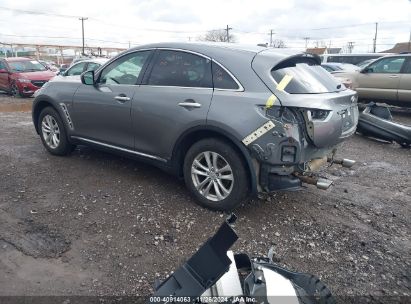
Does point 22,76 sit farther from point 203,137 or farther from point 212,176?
point 212,176

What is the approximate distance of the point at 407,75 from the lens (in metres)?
9.91

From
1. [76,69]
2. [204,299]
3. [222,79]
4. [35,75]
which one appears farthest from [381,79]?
[35,75]

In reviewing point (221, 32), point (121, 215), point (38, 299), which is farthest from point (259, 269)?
point (221, 32)

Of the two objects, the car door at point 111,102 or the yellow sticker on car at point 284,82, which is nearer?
the yellow sticker on car at point 284,82

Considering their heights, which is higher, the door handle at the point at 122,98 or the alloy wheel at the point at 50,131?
the door handle at the point at 122,98

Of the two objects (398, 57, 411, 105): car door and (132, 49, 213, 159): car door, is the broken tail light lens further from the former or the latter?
(398, 57, 411, 105): car door

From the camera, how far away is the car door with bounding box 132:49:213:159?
12.8ft

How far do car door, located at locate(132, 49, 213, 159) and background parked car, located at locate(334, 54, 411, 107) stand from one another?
22.3 ft

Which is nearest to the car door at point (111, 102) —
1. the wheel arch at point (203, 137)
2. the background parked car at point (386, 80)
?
the wheel arch at point (203, 137)

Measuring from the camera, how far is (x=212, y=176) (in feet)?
12.9

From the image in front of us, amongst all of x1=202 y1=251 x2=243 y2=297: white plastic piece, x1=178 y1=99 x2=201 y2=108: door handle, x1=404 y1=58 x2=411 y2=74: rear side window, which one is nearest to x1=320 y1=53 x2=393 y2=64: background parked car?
x1=404 y1=58 x2=411 y2=74: rear side window

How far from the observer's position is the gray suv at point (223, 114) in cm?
350

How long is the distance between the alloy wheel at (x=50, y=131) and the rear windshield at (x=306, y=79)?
3.40m

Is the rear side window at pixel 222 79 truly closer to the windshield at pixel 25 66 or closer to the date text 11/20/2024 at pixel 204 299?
the date text 11/20/2024 at pixel 204 299
